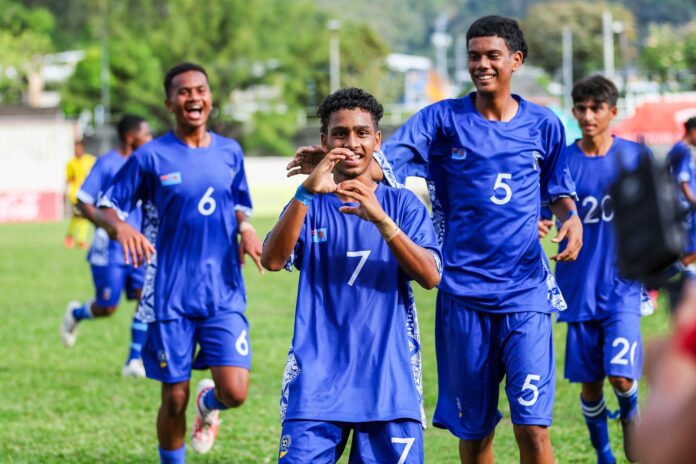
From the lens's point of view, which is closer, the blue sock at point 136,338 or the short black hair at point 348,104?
the short black hair at point 348,104

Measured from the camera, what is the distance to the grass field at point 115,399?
317 inches

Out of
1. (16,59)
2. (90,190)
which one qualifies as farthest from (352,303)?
(16,59)

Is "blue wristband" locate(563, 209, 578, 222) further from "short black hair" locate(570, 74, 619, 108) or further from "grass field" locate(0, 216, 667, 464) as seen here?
"grass field" locate(0, 216, 667, 464)

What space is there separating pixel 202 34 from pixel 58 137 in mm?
35967

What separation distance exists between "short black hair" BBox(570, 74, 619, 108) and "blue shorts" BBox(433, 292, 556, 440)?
1.92 metres

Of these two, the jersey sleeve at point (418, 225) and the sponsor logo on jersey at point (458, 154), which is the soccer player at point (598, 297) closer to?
the sponsor logo on jersey at point (458, 154)

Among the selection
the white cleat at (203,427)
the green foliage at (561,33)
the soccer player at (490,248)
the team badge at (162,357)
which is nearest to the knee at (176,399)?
the team badge at (162,357)

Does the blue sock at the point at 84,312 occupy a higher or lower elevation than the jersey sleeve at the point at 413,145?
lower

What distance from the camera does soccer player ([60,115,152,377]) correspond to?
35.8 ft

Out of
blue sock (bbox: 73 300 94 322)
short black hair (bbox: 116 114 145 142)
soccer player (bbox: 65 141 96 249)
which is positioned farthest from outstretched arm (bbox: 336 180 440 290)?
soccer player (bbox: 65 141 96 249)

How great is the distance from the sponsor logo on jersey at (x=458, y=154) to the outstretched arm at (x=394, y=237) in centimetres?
122

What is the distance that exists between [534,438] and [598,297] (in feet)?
5.46

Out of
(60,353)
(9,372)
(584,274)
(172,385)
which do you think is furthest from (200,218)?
(60,353)

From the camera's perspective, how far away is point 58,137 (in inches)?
1473
